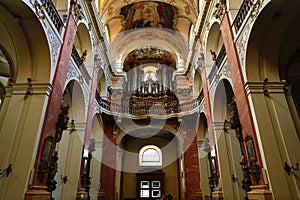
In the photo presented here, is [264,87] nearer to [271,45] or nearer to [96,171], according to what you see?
[271,45]

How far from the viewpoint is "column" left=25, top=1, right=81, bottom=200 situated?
4535 millimetres

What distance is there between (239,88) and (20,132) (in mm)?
5336

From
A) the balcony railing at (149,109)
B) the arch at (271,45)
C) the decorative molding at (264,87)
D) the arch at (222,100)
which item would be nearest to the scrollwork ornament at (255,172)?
the decorative molding at (264,87)

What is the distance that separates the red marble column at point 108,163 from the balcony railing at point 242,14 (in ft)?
26.3

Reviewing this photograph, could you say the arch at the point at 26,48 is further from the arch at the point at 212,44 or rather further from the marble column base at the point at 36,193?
the arch at the point at 212,44

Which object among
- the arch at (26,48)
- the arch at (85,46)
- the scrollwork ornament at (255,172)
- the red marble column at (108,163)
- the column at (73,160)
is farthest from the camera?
the red marble column at (108,163)

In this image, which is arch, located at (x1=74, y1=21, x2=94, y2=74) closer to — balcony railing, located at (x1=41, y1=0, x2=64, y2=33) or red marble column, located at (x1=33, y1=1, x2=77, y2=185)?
red marble column, located at (x1=33, y1=1, x2=77, y2=185)

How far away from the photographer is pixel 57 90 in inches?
227

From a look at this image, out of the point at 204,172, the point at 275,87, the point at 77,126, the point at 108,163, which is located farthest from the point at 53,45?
the point at 204,172

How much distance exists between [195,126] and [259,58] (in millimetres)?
6999

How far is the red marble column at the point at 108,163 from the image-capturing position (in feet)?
35.6

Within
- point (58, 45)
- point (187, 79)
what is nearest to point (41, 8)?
point (58, 45)

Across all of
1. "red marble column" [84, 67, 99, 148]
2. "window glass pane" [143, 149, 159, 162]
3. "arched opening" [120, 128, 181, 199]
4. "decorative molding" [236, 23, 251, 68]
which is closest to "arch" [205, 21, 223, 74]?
"decorative molding" [236, 23, 251, 68]

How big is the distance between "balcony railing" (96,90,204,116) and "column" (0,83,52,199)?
580cm
